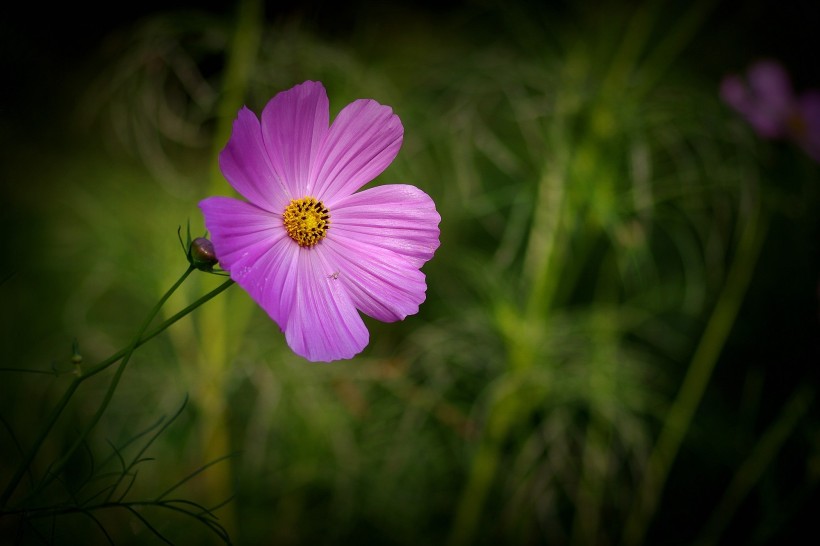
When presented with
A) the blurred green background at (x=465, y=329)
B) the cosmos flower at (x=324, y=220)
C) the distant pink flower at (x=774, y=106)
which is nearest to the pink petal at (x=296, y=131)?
the cosmos flower at (x=324, y=220)

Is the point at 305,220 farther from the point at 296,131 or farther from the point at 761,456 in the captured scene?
the point at 761,456

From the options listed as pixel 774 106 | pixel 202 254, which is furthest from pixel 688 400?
pixel 202 254

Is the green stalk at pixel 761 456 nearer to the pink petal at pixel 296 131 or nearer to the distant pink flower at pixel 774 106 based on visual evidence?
the distant pink flower at pixel 774 106

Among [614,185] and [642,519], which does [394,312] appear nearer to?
[614,185]

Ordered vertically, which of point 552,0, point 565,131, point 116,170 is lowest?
point 565,131

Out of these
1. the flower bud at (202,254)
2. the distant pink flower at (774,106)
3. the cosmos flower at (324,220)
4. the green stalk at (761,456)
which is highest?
the distant pink flower at (774,106)

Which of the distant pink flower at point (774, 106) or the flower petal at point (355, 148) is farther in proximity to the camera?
the distant pink flower at point (774, 106)

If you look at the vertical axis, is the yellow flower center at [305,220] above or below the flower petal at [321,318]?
above

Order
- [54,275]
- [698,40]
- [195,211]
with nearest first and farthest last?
[195,211]
[54,275]
[698,40]

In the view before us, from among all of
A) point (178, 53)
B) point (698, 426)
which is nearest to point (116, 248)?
point (178, 53)
